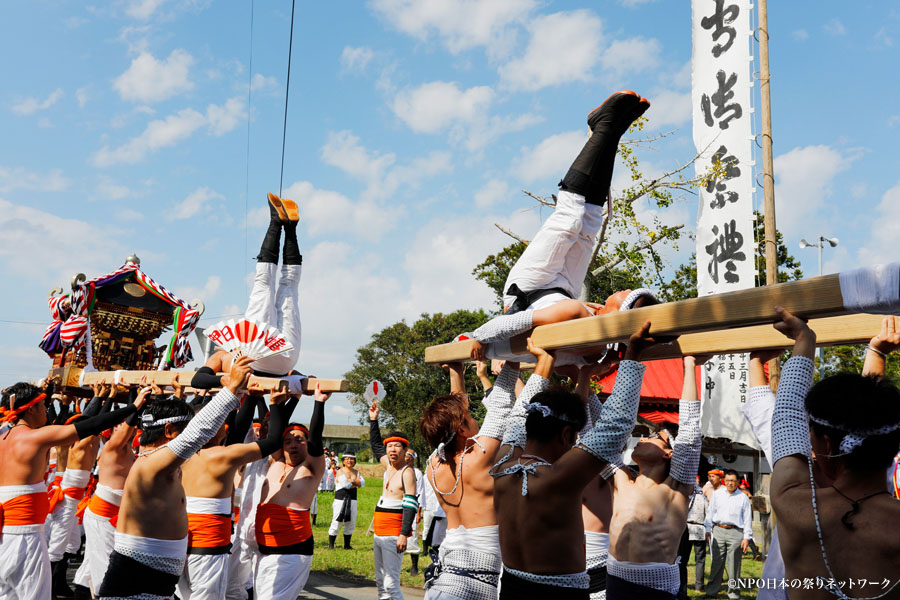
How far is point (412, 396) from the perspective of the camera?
37.5m

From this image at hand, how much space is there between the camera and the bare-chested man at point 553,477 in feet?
9.19

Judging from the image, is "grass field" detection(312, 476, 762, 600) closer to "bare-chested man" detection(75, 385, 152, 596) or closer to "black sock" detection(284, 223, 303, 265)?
"bare-chested man" detection(75, 385, 152, 596)

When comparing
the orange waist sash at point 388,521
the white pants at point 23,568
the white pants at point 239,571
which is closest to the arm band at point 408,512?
the orange waist sash at point 388,521

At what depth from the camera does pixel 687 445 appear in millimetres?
4074

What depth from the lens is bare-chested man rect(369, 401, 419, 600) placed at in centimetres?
876

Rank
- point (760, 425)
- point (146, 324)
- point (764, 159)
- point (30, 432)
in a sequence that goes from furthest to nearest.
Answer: point (764, 159) → point (146, 324) → point (30, 432) → point (760, 425)

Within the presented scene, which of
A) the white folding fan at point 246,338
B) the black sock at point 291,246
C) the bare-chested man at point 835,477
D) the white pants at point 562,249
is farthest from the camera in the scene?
the black sock at point 291,246

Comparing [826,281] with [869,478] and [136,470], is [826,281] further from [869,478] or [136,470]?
[136,470]

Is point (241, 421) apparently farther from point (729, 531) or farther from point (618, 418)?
point (729, 531)

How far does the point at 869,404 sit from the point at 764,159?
9.50 m

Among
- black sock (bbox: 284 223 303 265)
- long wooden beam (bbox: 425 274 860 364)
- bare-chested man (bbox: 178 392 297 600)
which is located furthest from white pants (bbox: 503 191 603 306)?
black sock (bbox: 284 223 303 265)

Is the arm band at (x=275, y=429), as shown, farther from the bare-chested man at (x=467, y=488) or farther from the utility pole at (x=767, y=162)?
the utility pole at (x=767, y=162)

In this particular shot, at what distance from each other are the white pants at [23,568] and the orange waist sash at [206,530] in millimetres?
1158

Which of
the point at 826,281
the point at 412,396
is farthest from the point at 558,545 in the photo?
the point at 412,396
